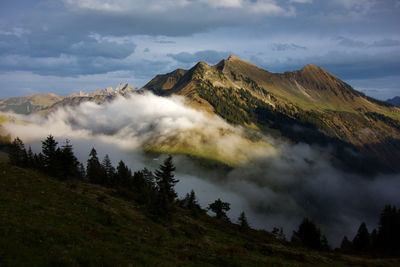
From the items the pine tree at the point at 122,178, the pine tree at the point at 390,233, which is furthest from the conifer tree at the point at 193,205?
the pine tree at the point at 390,233

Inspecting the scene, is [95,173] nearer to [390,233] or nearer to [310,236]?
[310,236]

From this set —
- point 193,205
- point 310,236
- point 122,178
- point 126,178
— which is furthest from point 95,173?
point 310,236

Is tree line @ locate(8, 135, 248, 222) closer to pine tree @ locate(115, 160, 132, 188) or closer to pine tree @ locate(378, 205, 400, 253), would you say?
pine tree @ locate(115, 160, 132, 188)

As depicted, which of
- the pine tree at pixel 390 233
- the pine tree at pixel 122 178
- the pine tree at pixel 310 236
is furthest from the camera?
the pine tree at pixel 122 178

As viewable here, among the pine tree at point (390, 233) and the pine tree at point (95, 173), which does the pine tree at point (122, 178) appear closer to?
the pine tree at point (95, 173)

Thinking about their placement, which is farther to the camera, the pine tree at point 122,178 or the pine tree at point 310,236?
the pine tree at point 122,178

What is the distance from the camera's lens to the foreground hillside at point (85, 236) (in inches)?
641

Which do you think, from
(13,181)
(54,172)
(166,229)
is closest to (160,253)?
(166,229)

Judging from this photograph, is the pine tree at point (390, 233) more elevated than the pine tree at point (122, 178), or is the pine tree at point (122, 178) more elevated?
the pine tree at point (122, 178)

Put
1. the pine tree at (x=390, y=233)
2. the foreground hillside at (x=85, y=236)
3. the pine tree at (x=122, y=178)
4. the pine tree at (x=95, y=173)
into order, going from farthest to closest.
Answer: the pine tree at (x=122, y=178) < the pine tree at (x=95, y=173) < the pine tree at (x=390, y=233) < the foreground hillside at (x=85, y=236)

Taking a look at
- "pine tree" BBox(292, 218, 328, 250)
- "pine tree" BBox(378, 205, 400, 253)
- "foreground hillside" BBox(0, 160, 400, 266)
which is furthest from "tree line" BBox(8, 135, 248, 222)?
"pine tree" BBox(378, 205, 400, 253)

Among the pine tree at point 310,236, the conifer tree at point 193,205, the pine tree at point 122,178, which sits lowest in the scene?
the pine tree at point 310,236

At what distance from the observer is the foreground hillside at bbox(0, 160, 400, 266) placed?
16.3 m

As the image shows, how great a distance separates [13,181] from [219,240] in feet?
107
